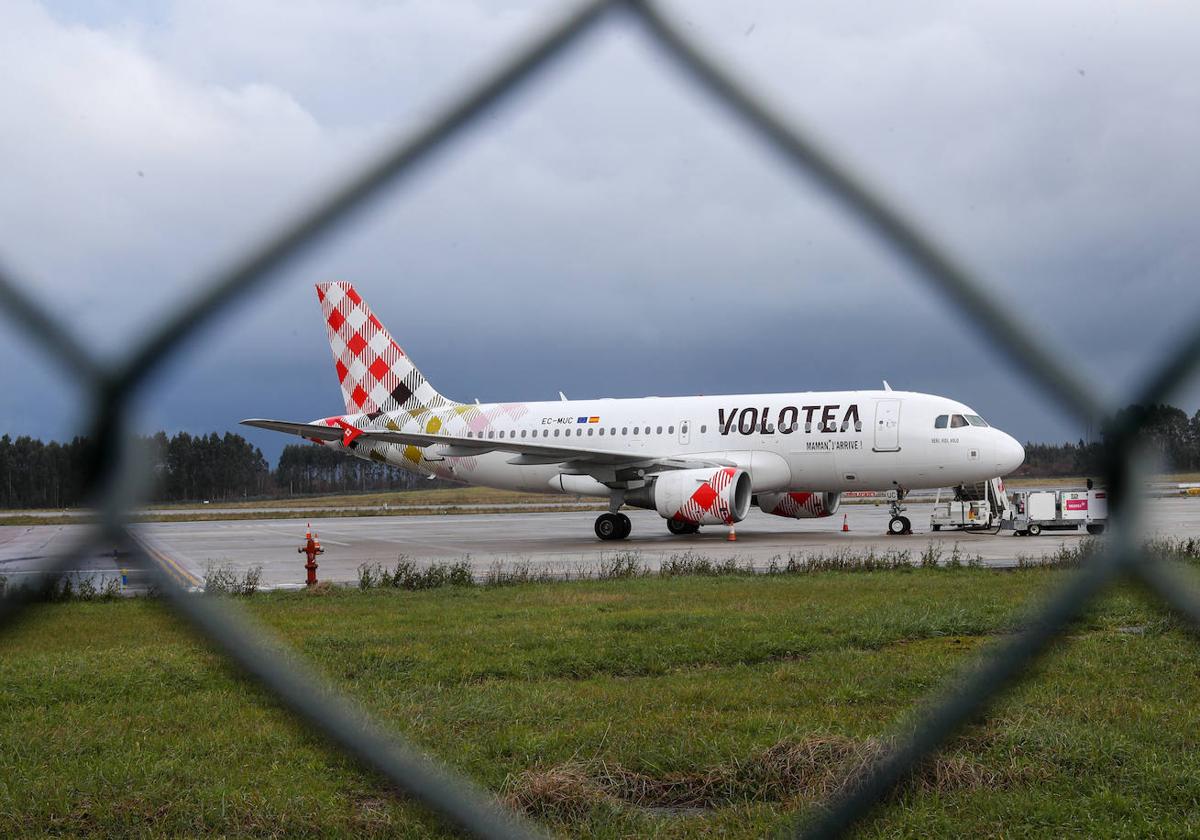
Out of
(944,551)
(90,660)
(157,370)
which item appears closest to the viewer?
(157,370)

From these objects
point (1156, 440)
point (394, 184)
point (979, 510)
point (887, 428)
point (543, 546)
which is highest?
point (887, 428)

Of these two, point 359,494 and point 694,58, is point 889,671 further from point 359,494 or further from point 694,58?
point 359,494

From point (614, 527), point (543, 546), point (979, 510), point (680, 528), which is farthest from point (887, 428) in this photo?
point (543, 546)

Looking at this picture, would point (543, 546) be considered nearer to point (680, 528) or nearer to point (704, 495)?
point (704, 495)

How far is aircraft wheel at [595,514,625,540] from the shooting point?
22.3 m

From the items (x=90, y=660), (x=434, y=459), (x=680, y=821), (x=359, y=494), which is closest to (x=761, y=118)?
(x=680, y=821)

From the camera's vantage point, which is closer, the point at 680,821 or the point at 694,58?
the point at 694,58

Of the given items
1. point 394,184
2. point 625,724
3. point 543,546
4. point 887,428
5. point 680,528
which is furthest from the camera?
point 680,528

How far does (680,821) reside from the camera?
409cm

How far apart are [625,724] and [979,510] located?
780 inches

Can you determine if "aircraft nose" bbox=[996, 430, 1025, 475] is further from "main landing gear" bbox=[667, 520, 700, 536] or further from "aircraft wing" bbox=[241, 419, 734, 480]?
"main landing gear" bbox=[667, 520, 700, 536]

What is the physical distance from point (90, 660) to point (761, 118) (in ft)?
25.2

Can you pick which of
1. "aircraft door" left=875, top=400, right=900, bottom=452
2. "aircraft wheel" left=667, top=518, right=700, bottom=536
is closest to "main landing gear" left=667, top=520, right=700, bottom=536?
"aircraft wheel" left=667, top=518, right=700, bottom=536

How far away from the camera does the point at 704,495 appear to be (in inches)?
768
